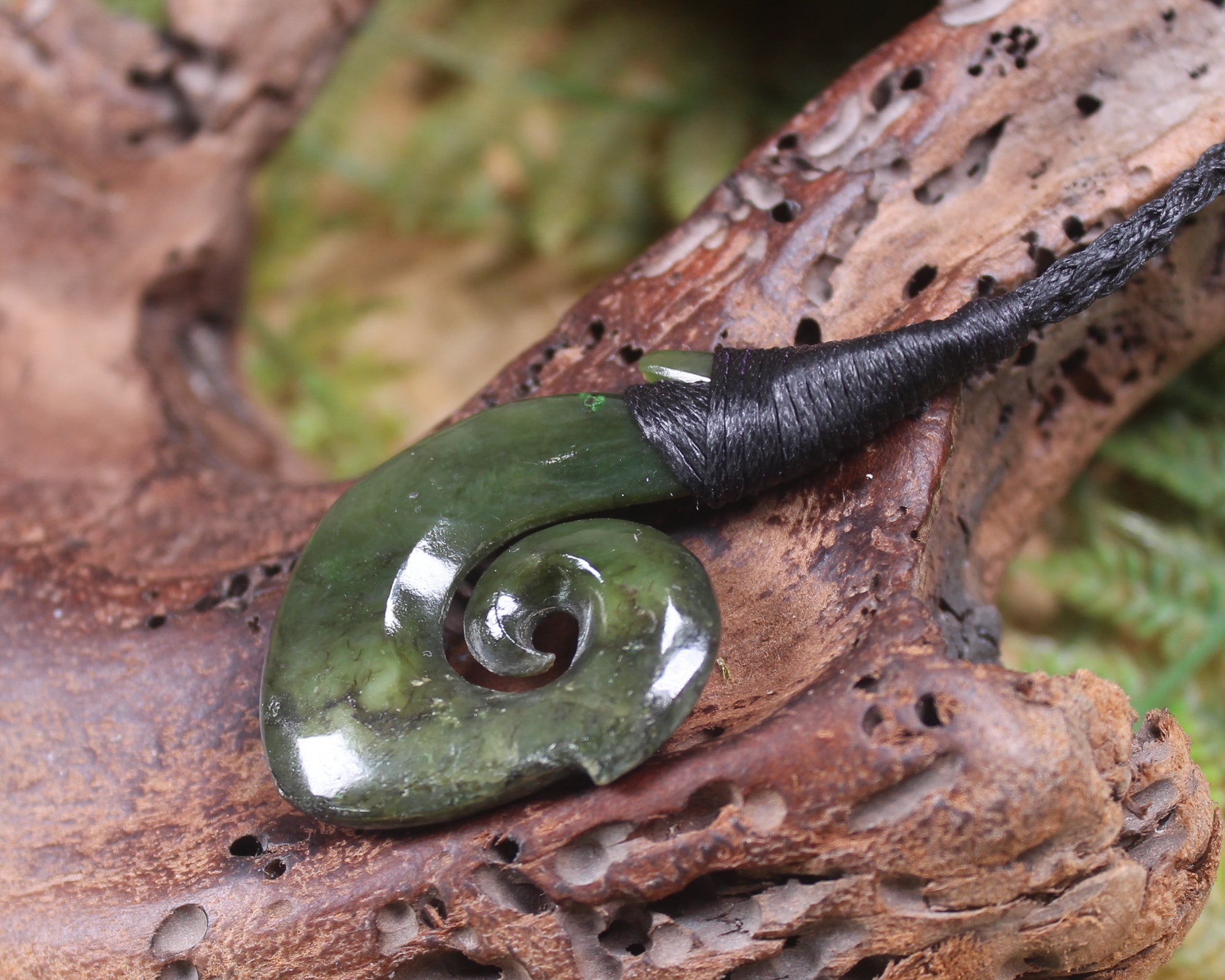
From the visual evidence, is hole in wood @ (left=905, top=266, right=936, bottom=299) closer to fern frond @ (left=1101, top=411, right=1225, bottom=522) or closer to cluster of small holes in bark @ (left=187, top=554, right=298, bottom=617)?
cluster of small holes in bark @ (left=187, top=554, right=298, bottom=617)

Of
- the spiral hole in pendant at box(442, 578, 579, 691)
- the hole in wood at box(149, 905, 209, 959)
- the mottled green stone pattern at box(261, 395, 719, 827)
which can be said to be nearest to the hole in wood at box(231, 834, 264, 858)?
the hole in wood at box(149, 905, 209, 959)

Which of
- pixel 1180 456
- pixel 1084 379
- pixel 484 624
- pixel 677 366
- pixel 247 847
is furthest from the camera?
pixel 1180 456

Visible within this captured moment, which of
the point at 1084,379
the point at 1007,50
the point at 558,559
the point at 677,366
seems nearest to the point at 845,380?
the point at 677,366

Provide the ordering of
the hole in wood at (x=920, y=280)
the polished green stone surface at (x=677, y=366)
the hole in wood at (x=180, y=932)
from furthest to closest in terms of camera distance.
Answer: the hole in wood at (x=920, y=280), the polished green stone surface at (x=677, y=366), the hole in wood at (x=180, y=932)

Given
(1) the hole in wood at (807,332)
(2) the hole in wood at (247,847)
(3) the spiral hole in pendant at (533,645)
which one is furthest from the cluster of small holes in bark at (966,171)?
(2) the hole in wood at (247,847)

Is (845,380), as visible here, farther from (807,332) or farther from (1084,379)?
(1084,379)

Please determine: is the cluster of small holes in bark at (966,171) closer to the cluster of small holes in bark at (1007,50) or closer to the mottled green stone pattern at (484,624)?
the cluster of small holes in bark at (1007,50)
